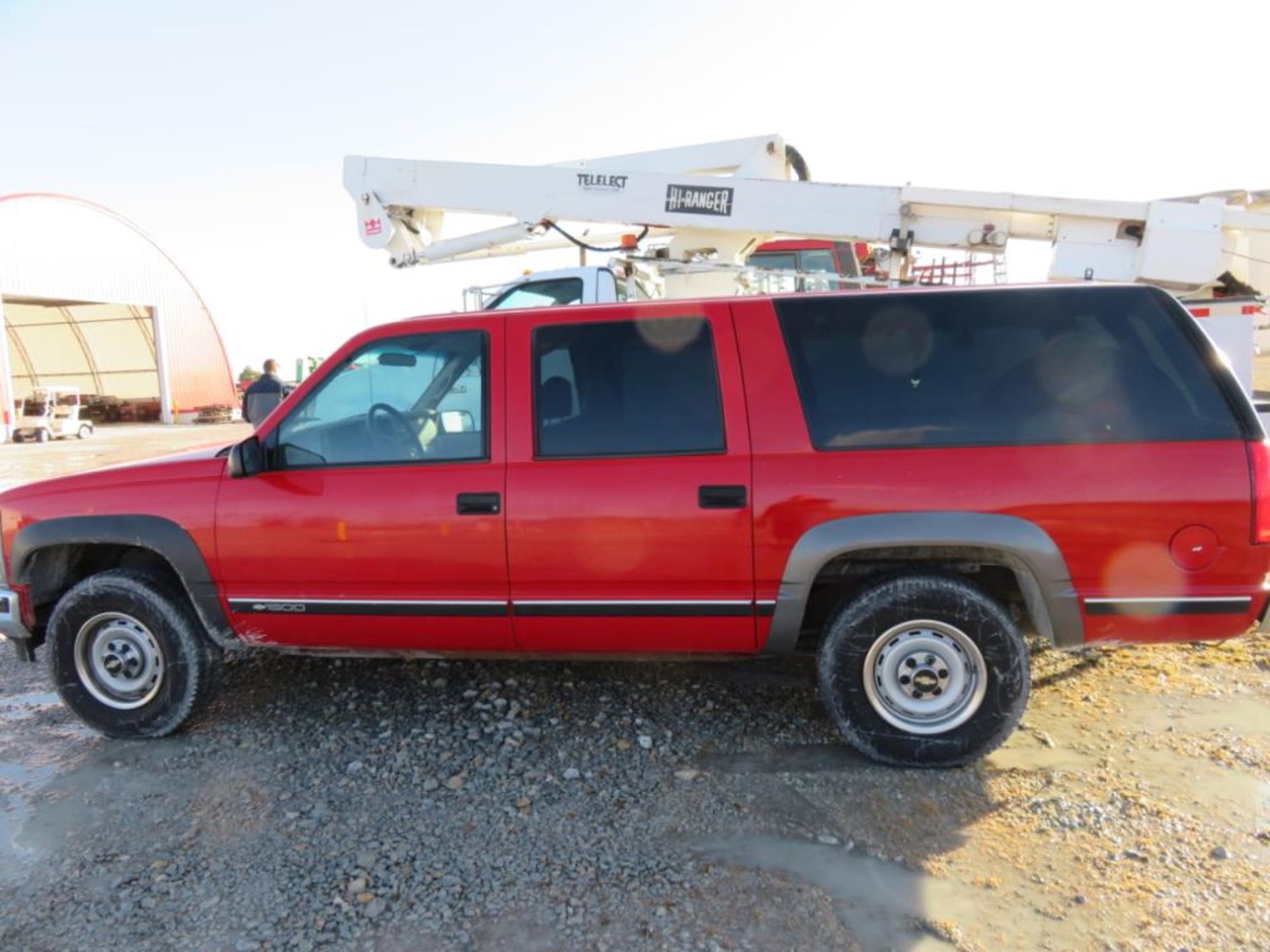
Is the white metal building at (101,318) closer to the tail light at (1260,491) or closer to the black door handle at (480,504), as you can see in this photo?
the black door handle at (480,504)

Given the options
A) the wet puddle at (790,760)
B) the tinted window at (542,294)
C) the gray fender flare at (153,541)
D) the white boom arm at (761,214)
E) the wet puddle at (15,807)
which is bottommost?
the wet puddle at (15,807)

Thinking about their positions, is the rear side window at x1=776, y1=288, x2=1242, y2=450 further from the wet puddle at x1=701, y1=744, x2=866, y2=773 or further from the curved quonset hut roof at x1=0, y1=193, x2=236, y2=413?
the curved quonset hut roof at x1=0, y1=193, x2=236, y2=413

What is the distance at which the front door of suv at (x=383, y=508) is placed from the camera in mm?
3227

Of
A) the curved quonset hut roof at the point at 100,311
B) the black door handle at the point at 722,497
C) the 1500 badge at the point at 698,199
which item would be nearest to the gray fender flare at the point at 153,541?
the black door handle at the point at 722,497

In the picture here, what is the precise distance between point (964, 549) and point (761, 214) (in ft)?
15.0

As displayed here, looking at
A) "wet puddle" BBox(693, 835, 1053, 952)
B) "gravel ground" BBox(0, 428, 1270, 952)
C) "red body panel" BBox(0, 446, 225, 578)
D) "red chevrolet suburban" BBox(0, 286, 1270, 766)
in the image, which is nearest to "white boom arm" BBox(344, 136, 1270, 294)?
"gravel ground" BBox(0, 428, 1270, 952)

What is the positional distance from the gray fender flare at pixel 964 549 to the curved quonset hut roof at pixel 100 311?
1147 inches

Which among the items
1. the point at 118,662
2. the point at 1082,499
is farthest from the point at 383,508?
the point at 1082,499

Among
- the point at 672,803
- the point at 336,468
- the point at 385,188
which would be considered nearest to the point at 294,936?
the point at 672,803

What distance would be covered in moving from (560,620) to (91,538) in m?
2.12

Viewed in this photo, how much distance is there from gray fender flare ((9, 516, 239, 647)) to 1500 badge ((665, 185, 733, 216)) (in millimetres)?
5025

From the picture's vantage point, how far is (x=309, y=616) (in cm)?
342

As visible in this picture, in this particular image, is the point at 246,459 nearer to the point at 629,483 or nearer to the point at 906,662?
the point at 629,483

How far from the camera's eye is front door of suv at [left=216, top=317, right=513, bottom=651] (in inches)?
127
